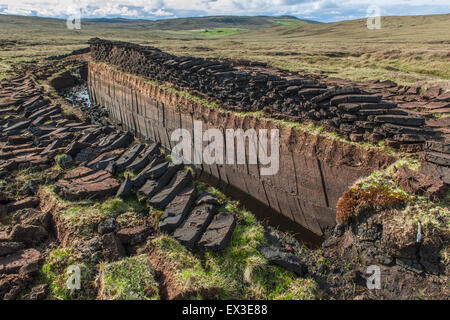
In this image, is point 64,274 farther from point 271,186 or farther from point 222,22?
point 222,22

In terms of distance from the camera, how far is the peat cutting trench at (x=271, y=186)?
4363 millimetres

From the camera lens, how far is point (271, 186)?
331 inches

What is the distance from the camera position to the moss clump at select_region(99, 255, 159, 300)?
3738 millimetres

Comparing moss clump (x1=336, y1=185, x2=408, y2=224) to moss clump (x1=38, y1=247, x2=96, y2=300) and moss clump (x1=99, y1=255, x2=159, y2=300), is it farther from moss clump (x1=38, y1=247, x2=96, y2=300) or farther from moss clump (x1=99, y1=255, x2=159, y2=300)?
moss clump (x1=38, y1=247, x2=96, y2=300)

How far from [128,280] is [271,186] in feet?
17.6

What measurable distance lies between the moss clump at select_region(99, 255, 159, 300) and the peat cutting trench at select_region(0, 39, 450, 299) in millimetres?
91

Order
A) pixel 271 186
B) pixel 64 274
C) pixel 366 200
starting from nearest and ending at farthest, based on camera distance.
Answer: pixel 64 274, pixel 366 200, pixel 271 186

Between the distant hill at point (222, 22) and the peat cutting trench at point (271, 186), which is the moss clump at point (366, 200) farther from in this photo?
the distant hill at point (222, 22)

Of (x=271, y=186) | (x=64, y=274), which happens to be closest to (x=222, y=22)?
(x=271, y=186)

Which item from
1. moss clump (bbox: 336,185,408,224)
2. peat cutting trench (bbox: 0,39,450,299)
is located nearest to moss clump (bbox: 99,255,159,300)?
peat cutting trench (bbox: 0,39,450,299)

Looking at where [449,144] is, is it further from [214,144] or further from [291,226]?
[214,144]

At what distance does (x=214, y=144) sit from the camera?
9945 millimetres

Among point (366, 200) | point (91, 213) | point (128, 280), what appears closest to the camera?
point (128, 280)

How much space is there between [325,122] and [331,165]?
1144mm
